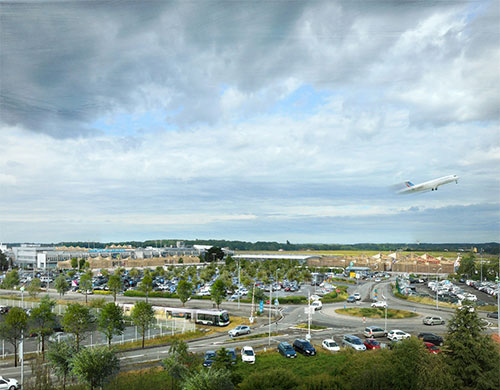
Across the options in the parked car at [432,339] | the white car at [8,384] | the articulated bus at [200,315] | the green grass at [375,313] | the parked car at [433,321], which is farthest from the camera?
the green grass at [375,313]

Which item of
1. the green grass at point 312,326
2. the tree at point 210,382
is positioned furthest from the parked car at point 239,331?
the tree at point 210,382

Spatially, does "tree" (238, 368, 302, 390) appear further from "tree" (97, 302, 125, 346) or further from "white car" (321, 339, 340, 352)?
"tree" (97, 302, 125, 346)

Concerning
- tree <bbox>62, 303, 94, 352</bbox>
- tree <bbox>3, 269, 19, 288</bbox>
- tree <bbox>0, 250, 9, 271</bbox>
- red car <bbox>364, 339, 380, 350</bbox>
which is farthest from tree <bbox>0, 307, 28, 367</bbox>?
tree <bbox>0, 250, 9, 271</bbox>

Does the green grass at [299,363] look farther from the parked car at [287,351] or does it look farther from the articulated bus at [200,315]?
the articulated bus at [200,315]

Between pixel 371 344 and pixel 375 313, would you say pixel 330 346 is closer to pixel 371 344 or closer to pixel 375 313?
pixel 371 344

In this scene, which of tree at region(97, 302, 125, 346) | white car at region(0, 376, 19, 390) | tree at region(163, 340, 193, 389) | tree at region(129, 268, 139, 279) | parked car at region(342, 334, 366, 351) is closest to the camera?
tree at region(163, 340, 193, 389)

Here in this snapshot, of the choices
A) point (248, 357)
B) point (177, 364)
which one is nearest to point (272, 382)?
point (177, 364)
